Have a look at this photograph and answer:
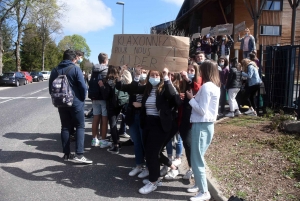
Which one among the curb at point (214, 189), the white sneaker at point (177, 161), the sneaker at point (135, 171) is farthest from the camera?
the white sneaker at point (177, 161)

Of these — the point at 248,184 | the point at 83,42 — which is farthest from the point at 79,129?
the point at 83,42

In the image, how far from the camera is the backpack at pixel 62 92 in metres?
5.02

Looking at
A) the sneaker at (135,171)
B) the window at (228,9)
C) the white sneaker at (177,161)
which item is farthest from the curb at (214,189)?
the window at (228,9)

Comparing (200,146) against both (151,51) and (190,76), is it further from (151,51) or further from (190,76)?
(151,51)

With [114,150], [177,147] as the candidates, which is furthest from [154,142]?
[114,150]

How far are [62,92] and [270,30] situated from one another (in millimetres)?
27348

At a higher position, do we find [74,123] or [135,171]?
[74,123]

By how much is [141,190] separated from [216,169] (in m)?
1.33

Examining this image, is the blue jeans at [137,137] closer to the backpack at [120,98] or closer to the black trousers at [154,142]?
the black trousers at [154,142]

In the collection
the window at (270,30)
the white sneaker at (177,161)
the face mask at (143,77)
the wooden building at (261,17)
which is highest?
the wooden building at (261,17)

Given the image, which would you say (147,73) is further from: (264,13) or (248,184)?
(264,13)

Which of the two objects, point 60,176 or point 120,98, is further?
point 120,98

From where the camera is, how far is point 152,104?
4184 mm

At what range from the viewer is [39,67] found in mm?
62875
